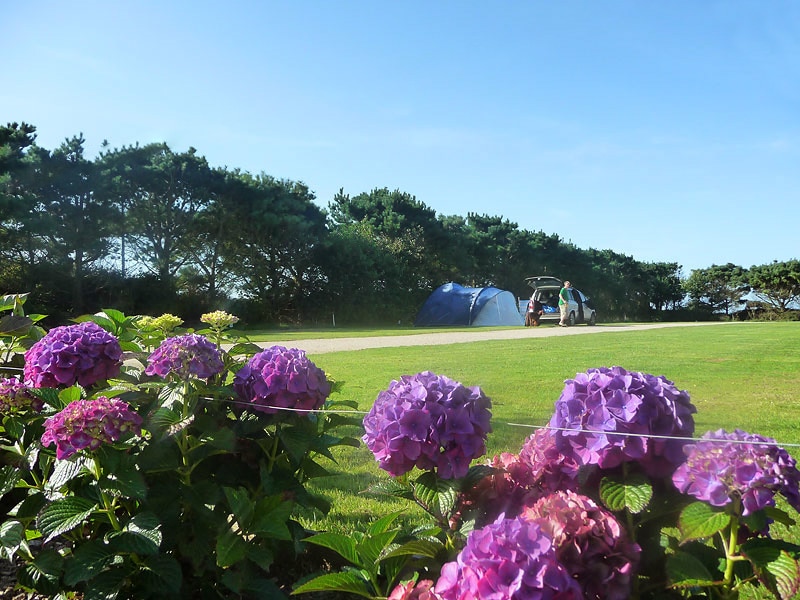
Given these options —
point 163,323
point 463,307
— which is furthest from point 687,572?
point 463,307

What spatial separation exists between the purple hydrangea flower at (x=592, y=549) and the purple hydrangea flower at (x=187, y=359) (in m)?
0.73

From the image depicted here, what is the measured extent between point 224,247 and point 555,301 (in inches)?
308

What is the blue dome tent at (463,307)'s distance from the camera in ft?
54.3

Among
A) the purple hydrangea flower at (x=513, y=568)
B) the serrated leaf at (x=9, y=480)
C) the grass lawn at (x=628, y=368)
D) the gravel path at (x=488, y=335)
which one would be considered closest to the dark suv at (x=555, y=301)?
the gravel path at (x=488, y=335)

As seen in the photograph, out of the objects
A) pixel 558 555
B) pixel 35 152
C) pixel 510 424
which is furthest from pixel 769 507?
pixel 35 152

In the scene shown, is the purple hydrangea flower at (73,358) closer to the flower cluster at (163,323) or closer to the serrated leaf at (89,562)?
the flower cluster at (163,323)

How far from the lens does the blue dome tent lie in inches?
651

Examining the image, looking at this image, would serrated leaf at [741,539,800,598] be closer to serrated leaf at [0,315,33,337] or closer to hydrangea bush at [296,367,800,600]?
hydrangea bush at [296,367,800,600]

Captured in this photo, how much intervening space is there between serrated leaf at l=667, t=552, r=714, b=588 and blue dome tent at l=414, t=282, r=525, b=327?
15216mm

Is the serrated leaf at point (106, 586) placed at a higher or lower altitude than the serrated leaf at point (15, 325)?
lower

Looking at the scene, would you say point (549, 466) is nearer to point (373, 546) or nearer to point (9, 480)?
point (373, 546)

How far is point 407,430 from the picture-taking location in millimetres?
883

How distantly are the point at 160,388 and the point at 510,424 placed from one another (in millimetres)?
715

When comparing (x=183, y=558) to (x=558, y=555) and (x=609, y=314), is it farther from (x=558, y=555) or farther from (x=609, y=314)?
(x=609, y=314)
